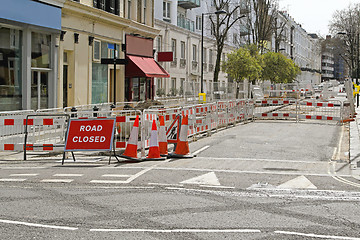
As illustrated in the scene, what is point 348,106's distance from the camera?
24.2 metres

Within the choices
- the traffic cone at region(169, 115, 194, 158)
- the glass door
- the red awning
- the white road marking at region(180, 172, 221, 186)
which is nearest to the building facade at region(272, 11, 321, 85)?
the red awning

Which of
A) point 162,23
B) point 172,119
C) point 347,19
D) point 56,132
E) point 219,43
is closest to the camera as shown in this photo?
point 56,132

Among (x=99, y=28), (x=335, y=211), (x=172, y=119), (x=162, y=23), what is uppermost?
(x=162, y=23)

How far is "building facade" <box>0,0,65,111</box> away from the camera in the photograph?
17719 millimetres

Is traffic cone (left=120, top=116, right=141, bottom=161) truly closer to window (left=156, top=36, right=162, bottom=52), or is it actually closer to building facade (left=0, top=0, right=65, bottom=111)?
building facade (left=0, top=0, right=65, bottom=111)

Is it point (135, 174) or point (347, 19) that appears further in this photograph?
point (347, 19)

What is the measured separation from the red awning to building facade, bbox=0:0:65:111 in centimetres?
792

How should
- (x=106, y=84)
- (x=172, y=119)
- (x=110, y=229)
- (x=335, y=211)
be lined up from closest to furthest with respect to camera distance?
(x=110, y=229) < (x=335, y=211) < (x=172, y=119) < (x=106, y=84)

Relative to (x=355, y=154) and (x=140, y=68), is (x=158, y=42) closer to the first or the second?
(x=140, y=68)

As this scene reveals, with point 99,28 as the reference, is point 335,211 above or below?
below

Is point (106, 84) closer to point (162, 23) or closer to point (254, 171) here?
point (162, 23)

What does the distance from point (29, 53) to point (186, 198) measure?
43.6 ft

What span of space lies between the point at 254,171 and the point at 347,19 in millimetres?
49609

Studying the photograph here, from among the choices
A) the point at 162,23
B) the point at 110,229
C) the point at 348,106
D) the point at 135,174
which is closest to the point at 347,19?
the point at 162,23
